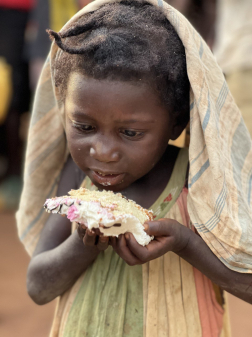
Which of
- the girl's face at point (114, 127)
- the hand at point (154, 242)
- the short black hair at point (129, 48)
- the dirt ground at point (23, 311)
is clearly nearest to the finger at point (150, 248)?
the hand at point (154, 242)

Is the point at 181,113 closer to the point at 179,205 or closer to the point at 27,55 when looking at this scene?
the point at 179,205

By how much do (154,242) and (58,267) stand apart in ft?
1.32

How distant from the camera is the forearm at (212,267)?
5.44 ft

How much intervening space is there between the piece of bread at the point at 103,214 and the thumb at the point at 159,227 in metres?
0.02

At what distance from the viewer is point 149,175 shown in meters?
1.84

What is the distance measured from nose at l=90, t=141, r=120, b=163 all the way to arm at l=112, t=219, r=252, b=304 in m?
0.26

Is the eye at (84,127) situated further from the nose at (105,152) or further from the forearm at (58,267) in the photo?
the forearm at (58,267)

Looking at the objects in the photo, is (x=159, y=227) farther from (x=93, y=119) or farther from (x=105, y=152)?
(x=93, y=119)

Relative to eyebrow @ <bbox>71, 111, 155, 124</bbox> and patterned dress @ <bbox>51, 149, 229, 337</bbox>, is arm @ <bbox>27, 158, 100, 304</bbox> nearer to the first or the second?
patterned dress @ <bbox>51, 149, 229, 337</bbox>

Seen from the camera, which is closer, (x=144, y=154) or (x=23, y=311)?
(x=144, y=154)

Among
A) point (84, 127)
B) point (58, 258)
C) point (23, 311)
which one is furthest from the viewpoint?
point (23, 311)

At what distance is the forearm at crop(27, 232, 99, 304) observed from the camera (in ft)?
5.67

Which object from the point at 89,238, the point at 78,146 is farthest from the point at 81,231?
the point at 78,146

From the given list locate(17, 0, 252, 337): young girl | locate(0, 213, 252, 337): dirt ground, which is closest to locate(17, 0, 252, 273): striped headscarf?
locate(17, 0, 252, 337): young girl
